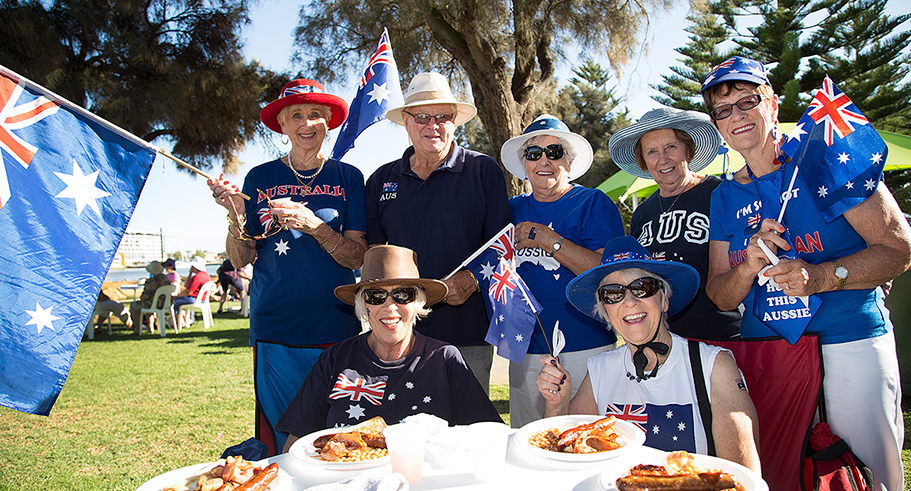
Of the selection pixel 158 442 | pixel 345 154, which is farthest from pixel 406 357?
pixel 158 442

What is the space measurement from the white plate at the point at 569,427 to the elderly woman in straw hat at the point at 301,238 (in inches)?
56.8

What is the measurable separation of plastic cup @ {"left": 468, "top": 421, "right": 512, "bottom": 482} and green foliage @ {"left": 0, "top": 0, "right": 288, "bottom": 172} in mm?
11425

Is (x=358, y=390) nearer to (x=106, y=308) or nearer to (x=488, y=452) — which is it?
(x=488, y=452)

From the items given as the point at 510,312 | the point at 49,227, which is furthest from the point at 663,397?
the point at 49,227

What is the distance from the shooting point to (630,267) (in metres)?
2.25

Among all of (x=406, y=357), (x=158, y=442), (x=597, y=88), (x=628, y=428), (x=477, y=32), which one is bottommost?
(x=158, y=442)

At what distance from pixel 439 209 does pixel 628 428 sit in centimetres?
156

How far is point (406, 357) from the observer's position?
236 cm

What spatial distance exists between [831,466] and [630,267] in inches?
37.2

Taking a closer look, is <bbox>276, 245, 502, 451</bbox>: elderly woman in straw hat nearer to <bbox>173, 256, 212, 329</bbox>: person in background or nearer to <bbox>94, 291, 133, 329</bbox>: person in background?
<bbox>173, 256, 212, 329</bbox>: person in background

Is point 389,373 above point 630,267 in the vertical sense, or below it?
below

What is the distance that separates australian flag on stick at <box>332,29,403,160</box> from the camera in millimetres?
4004

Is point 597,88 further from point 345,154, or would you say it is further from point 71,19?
point 345,154

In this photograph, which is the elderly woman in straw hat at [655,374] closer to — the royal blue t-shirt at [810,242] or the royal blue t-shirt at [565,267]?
the royal blue t-shirt at [810,242]
